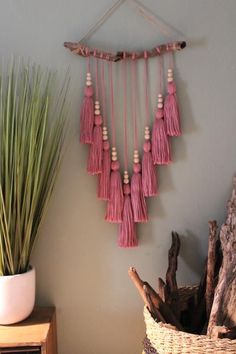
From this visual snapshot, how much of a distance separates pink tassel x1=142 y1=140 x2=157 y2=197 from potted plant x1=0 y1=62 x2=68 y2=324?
279 millimetres

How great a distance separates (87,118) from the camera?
1382 mm

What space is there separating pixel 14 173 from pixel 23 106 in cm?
20

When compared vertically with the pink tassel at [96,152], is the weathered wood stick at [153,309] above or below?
below

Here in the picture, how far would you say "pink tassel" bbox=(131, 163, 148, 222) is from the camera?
1.41 meters

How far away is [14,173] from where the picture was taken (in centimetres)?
127

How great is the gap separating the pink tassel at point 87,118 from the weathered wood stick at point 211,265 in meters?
0.46

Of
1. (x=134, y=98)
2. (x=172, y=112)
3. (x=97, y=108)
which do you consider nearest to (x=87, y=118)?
(x=97, y=108)

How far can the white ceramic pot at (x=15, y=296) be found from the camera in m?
1.28

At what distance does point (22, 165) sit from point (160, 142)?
17.1 inches

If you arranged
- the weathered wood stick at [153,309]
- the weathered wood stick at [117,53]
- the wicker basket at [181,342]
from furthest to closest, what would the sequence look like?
the weathered wood stick at [117,53] → the weathered wood stick at [153,309] → the wicker basket at [181,342]

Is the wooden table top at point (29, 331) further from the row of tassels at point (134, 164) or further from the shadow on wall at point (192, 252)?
the shadow on wall at point (192, 252)

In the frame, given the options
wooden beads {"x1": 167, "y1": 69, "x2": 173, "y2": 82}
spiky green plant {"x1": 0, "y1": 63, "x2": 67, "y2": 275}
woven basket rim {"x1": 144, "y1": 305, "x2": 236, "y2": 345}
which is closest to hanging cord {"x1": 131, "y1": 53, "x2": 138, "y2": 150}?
wooden beads {"x1": 167, "y1": 69, "x2": 173, "y2": 82}

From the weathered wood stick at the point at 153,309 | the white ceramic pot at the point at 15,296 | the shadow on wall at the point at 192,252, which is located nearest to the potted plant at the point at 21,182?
the white ceramic pot at the point at 15,296

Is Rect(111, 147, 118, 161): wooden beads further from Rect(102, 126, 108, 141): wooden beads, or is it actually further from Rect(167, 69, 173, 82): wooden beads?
A: Rect(167, 69, 173, 82): wooden beads
